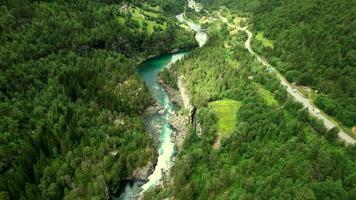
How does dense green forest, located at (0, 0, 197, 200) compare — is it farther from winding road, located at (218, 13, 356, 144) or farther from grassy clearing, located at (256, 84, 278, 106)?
winding road, located at (218, 13, 356, 144)

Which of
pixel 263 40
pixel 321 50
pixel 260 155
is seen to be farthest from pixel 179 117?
pixel 263 40

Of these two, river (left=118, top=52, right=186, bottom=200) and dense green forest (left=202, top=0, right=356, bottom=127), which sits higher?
dense green forest (left=202, top=0, right=356, bottom=127)

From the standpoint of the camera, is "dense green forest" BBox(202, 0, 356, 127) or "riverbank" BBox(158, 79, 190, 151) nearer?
"riverbank" BBox(158, 79, 190, 151)

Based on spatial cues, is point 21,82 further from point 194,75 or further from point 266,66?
point 266,66

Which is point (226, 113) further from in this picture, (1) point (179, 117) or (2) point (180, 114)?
(2) point (180, 114)

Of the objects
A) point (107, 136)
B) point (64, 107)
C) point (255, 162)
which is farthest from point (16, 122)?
point (255, 162)

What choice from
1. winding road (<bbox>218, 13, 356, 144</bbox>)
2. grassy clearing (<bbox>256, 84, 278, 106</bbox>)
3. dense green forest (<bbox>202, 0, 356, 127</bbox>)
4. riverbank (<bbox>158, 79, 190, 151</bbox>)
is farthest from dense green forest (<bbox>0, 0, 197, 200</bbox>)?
dense green forest (<bbox>202, 0, 356, 127</bbox>)
